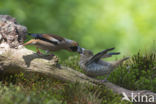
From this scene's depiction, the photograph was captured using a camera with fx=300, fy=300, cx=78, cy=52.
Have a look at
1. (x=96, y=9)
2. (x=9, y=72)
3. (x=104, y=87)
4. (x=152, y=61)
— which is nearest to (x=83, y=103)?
(x=104, y=87)

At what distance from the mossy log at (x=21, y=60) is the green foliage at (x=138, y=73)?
0.78 m

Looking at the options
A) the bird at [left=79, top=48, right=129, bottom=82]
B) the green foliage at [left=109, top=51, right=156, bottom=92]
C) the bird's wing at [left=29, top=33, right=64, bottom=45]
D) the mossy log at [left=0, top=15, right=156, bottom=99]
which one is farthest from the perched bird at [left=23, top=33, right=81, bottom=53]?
the green foliage at [left=109, top=51, right=156, bottom=92]

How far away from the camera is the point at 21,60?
259 inches

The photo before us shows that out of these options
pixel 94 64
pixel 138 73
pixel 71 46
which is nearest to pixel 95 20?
pixel 138 73

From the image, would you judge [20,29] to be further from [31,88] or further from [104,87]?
[104,87]

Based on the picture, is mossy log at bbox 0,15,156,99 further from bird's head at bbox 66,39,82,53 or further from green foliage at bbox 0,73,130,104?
bird's head at bbox 66,39,82,53

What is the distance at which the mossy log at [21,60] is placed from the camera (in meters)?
6.56

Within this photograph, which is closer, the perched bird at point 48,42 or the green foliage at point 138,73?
the perched bird at point 48,42

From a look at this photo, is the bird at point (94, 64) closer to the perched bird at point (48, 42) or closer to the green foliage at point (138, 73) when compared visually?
the perched bird at point (48, 42)

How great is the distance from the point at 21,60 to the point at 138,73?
3.36 metres

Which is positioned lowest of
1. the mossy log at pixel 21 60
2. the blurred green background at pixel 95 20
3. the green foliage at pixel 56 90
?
the green foliage at pixel 56 90

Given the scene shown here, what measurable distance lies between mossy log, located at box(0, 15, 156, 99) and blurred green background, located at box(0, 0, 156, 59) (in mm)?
4729

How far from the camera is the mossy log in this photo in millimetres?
6559

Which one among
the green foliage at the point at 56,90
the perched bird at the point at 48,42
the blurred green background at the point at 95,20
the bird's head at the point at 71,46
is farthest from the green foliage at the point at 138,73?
the blurred green background at the point at 95,20
